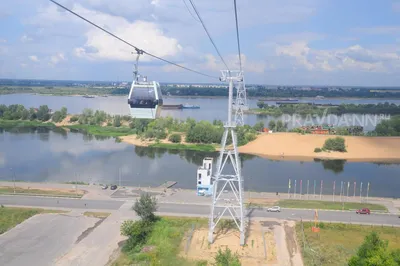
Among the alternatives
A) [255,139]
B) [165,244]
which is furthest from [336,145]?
[165,244]

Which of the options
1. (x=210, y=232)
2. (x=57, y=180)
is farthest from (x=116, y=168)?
(x=210, y=232)

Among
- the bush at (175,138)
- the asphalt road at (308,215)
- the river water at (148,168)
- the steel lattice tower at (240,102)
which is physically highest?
the steel lattice tower at (240,102)

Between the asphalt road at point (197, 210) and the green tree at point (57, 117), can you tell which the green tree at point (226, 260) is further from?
the green tree at point (57, 117)

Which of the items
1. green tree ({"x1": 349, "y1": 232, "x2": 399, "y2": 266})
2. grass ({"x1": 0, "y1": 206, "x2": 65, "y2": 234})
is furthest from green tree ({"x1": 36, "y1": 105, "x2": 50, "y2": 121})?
green tree ({"x1": 349, "y1": 232, "x2": 399, "y2": 266})

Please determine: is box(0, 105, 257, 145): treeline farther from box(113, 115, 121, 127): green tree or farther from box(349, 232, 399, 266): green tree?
box(349, 232, 399, 266): green tree

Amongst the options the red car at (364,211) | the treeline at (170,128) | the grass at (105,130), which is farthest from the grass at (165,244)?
the grass at (105,130)

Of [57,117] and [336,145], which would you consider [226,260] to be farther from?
[57,117]

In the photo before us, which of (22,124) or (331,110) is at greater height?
(331,110)
